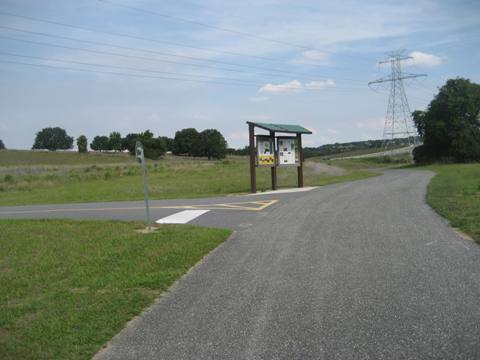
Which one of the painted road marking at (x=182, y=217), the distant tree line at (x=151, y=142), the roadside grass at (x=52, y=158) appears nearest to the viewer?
the painted road marking at (x=182, y=217)

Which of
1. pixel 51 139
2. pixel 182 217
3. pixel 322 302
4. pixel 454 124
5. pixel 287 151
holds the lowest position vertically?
pixel 322 302

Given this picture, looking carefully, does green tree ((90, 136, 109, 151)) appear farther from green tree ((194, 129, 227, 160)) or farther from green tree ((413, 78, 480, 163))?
green tree ((413, 78, 480, 163))

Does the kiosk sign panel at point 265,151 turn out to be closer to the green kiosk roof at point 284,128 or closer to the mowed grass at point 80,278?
the green kiosk roof at point 284,128

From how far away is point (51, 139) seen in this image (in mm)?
127500

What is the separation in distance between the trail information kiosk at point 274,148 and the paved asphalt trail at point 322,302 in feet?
41.7

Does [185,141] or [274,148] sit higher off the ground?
[185,141]

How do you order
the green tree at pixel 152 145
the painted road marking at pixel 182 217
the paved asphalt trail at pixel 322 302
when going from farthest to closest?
the green tree at pixel 152 145 → the painted road marking at pixel 182 217 → the paved asphalt trail at pixel 322 302

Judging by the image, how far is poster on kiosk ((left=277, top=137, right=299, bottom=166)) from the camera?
23355 mm

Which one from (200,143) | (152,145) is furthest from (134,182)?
(200,143)

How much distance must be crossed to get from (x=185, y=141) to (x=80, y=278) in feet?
367

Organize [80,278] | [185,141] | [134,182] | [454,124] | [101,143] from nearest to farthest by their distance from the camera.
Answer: [80,278], [134,182], [454,124], [185,141], [101,143]

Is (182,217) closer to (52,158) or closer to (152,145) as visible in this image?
(52,158)

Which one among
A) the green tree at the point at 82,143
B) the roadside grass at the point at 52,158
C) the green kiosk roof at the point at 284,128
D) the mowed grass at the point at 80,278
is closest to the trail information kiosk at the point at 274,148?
the green kiosk roof at the point at 284,128

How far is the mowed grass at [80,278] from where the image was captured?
15.2ft
